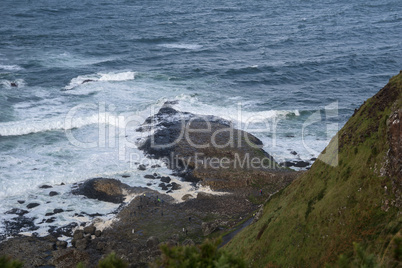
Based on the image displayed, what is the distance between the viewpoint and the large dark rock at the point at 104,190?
36.4 m

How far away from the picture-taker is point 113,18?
110 metres

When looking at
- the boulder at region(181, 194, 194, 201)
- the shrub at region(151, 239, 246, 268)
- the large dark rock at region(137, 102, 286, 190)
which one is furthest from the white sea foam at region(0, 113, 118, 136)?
the shrub at region(151, 239, 246, 268)

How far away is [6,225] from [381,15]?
358ft

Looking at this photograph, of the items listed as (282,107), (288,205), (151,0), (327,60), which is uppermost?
(151,0)

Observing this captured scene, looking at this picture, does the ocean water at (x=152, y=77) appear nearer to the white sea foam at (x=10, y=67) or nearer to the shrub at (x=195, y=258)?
the white sea foam at (x=10, y=67)

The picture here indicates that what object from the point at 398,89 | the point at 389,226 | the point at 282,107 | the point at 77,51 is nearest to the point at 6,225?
the point at 389,226

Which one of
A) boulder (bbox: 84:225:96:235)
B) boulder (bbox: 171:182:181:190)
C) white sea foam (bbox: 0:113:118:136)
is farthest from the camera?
white sea foam (bbox: 0:113:118:136)

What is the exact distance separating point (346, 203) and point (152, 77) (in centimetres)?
A: 5389

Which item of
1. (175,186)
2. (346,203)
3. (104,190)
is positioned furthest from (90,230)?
(346,203)

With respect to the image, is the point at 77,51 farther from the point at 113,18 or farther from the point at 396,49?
the point at 396,49

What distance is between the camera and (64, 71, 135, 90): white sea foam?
66369 mm

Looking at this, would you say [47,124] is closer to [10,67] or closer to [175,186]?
A: [175,186]

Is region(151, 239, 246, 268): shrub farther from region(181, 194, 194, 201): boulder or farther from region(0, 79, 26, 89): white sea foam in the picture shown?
region(0, 79, 26, 89): white sea foam

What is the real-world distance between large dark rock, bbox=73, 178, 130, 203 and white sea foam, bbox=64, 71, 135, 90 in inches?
1244
